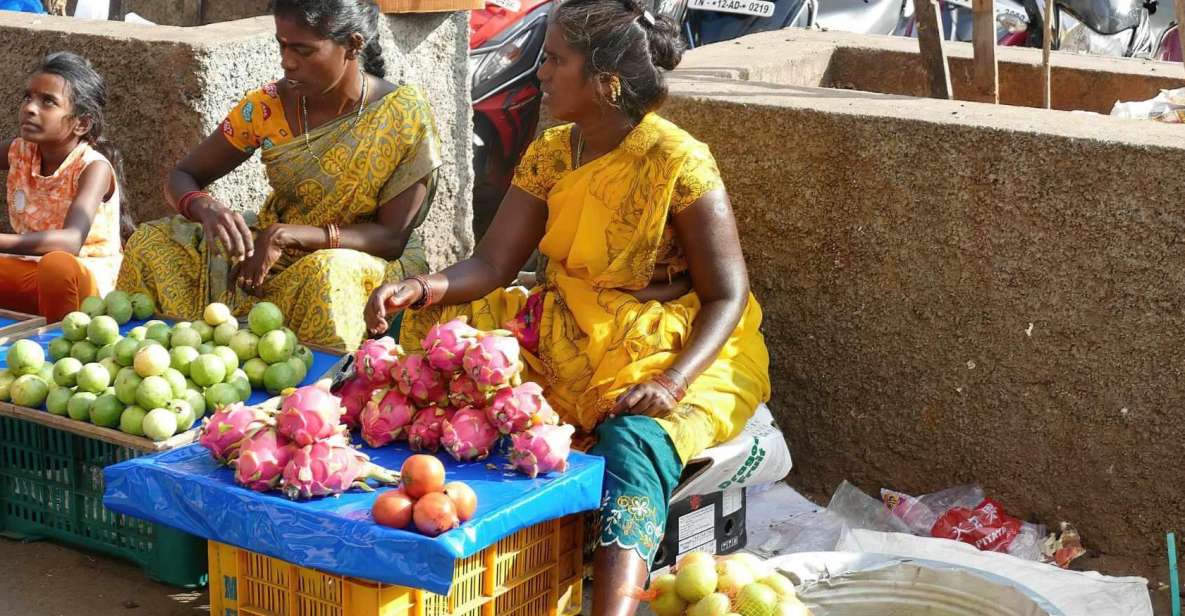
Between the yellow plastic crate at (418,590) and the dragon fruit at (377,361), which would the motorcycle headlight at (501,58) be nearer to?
the dragon fruit at (377,361)

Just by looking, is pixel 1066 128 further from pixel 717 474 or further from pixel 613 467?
pixel 613 467

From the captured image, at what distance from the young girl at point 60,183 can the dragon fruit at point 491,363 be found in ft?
5.74

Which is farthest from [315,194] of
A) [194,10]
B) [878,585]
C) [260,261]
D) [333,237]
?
[194,10]

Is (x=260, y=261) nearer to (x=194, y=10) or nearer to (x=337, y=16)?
(x=337, y=16)

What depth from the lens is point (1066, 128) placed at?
347cm

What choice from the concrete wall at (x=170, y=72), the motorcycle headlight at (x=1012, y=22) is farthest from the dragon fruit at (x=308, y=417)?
the motorcycle headlight at (x=1012, y=22)

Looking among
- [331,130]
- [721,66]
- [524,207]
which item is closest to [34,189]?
[331,130]

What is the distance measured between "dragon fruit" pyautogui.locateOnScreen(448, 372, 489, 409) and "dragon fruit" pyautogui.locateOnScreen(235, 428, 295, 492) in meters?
0.39

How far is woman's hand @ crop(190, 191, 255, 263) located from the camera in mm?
3719

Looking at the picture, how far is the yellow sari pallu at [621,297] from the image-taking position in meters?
3.31

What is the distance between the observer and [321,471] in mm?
2738

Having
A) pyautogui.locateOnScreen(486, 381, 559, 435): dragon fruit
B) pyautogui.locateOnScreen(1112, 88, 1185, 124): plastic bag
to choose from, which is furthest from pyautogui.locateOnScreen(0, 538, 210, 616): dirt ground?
pyautogui.locateOnScreen(1112, 88, 1185, 124): plastic bag

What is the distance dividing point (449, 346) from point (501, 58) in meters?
3.55

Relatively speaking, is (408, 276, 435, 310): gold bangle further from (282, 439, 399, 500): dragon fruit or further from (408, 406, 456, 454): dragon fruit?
(282, 439, 399, 500): dragon fruit
